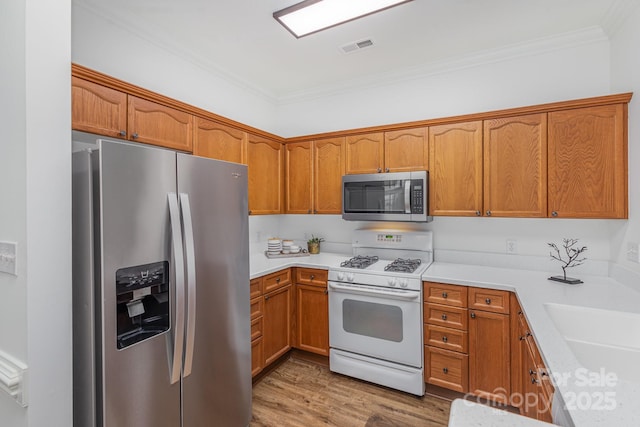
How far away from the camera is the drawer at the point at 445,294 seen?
2.22 metres

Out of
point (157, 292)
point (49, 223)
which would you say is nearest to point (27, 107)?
point (49, 223)

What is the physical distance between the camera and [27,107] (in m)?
1.19

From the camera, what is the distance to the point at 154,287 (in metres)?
1.44

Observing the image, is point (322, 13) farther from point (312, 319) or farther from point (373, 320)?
point (312, 319)

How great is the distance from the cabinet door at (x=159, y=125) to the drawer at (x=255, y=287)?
1.11 meters

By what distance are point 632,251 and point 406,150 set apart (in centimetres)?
166

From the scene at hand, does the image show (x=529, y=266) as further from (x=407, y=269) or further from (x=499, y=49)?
(x=499, y=49)

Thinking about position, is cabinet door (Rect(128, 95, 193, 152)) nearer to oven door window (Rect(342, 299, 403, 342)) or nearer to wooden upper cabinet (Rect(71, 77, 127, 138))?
wooden upper cabinet (Rect(71, 77, 127, 138))

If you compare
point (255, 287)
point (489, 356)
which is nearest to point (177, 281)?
point (255, 287)

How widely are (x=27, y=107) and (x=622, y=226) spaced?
339cm

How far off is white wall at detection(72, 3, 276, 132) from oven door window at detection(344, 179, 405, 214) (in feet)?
4.67

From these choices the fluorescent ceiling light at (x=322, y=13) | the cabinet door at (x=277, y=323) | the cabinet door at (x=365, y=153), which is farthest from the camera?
the cabinet door at (x=365, y=153)

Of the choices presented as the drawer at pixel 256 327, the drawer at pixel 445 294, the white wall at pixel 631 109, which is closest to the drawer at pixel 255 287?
the drawer at pixel 256 327

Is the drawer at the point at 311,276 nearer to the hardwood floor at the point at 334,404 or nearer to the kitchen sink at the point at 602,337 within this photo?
the hardwood floor at the point at 334,404
